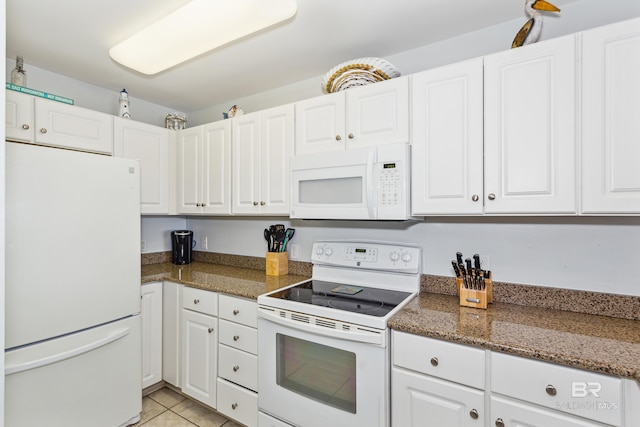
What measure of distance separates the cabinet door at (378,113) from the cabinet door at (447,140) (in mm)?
59

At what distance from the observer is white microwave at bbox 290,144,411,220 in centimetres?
167

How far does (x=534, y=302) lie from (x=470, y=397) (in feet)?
2.28

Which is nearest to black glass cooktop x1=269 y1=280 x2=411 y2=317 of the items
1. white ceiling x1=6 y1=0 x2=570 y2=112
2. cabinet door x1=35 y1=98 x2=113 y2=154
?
white ceiling x1=6 y1=0 x2=570 y2=112

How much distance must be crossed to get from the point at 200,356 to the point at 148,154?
1633 millimetres

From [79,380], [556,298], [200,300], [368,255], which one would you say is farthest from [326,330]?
[79,380]

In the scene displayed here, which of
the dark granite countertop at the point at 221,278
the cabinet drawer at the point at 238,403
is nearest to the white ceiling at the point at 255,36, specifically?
the dark granite countertop at the point at 221,278

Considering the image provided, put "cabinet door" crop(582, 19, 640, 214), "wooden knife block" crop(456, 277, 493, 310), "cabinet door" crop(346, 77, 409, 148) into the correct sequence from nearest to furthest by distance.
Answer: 1. "cabinet door" crop(582, 19, 640, 214)
2. "wooden knife block" crop(456, 277, 493, 310)
3. "cabinet door" crop(346, 77, 409, 148)

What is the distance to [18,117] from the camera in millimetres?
1892

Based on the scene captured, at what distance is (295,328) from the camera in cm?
163

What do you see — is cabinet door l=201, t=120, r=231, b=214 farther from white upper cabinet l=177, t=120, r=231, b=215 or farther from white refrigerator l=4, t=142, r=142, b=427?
white refrigerator l=4, t=142, r=142, b=427

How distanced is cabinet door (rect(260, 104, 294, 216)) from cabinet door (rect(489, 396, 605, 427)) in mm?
1522

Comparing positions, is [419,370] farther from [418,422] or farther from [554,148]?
[554,148]

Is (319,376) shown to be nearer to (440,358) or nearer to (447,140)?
(440,358)

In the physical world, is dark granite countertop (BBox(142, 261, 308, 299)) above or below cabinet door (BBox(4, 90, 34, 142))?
below
